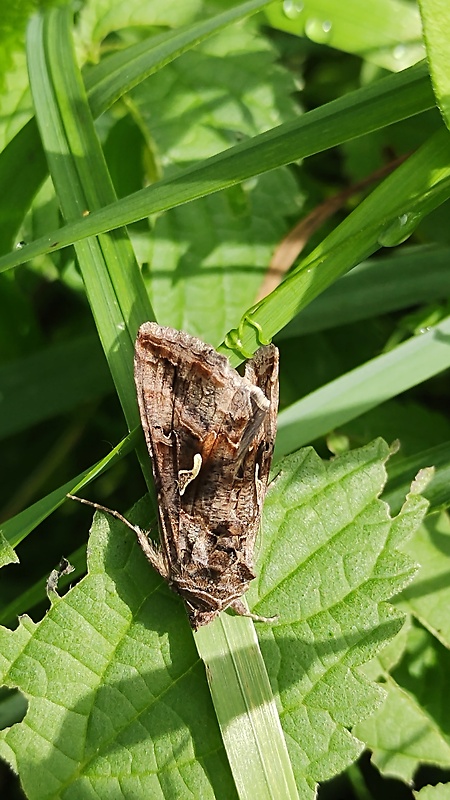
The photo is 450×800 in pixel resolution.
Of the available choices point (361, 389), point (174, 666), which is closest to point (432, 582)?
point (361, 389)

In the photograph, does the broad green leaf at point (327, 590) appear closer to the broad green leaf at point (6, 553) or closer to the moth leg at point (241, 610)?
the moth leg at point (241, 610)

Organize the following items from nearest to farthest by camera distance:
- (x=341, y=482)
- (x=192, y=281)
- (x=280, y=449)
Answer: (x=341, y=482), (x=280, y=449), (x=192, y=281)

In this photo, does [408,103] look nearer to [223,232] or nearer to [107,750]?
[223,232]

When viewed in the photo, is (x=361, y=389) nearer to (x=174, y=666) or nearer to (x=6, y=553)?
(x=174, y=666)

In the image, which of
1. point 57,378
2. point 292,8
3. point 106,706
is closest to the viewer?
point 106,706

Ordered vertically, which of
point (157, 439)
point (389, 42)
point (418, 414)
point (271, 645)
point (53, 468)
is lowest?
point (271, 645)

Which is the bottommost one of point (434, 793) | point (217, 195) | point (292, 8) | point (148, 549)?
point (434, 793)

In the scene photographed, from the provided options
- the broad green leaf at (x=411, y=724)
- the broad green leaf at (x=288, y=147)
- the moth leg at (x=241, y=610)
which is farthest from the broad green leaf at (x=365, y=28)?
the broad green leaf at (x=411, y=724)

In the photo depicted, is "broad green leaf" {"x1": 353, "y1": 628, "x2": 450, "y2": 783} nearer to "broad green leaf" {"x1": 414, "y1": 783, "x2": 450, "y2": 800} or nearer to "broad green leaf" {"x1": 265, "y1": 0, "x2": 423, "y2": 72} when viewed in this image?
"broad green leaf" {"x1": 414, "y1": 783, "x2": 450, "y2": 800}

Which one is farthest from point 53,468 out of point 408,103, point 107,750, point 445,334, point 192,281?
point 408,103
